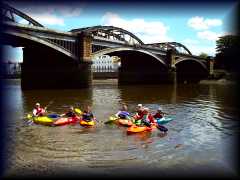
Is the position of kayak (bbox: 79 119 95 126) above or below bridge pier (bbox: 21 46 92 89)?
below

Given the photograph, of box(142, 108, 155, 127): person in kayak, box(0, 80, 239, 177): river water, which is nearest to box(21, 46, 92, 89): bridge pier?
box(0, 80, 239, 177): river water

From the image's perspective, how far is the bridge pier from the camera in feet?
176

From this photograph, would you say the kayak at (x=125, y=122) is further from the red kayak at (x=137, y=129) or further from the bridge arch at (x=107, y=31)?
the bridge arch at (x=107, y=31)

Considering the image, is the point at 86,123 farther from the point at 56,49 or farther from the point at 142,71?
the point at 142,71

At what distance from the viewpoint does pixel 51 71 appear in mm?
54969

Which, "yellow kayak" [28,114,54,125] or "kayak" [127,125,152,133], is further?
"yellow kayak" [28,114,54,125]

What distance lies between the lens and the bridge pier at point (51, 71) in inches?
2108

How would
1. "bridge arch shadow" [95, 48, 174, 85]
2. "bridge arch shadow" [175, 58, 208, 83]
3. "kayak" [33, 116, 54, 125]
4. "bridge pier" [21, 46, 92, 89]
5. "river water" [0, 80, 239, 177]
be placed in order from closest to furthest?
1. "river water" [0, 80, 239, 177]
2. "kayak" [33, 116, 54, 125]
3. "bridge pier" [21, 46, 92, 89]
4. "bridge arch shadow" [95, 48, 174, 85]
5. "bridge arch shadow" [175, 58, 208, 83]

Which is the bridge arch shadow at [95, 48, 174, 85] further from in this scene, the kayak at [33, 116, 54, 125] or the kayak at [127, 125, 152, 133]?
the kayak at [127, 125, 152, 133]

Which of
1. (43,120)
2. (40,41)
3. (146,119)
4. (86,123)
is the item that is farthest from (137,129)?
(40,41)

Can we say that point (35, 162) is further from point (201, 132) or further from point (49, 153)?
point (201, 132)

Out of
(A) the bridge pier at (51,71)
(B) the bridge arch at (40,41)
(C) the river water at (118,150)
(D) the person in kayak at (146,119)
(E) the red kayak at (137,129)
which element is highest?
(B) the bridge arch at (40,41)

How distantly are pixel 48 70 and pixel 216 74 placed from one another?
6592 centimetres

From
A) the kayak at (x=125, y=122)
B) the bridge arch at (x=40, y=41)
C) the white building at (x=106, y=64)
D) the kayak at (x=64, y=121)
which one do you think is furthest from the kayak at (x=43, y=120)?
the white building at (x=106, y=64)
